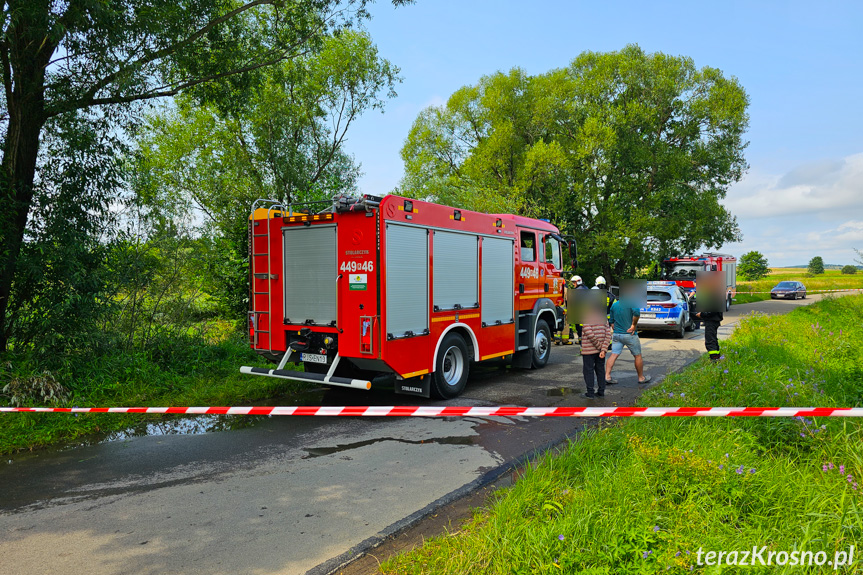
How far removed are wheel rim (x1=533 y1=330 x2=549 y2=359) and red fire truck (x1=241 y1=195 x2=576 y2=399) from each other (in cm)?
121

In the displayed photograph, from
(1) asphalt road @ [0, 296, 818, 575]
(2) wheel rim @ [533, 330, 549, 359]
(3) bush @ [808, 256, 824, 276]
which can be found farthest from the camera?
(3) bush @ [808, 256, 824, 276]

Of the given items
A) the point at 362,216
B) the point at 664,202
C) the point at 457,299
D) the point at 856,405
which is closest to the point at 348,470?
the point at 362,216

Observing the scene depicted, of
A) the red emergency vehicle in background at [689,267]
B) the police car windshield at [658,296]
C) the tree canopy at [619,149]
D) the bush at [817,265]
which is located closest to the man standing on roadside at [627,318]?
the police car windshield at [658,296]

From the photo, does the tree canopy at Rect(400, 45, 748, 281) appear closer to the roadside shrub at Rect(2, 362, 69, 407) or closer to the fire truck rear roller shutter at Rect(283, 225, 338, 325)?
the fire truck rear roller shutter at Rect(283, 225, 338, 325)

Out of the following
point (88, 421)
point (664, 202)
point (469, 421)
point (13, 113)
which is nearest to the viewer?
point (88, 421)

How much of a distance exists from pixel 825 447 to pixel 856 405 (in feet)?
4.92

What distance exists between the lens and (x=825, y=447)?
4648 millimetres

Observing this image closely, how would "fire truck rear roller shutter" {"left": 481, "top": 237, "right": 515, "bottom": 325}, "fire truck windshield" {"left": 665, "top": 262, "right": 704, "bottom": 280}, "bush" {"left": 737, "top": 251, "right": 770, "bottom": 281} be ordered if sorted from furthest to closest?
"bush" {"left": 737, "top": 251, "right": 770, "bottom": 281}
"fire truck windshield" {"left": 665, "top": 262, "right": 704, "bottom": 280}
"fire truck rear roller shutter" {"left": 481, "top": 237, "right": 515, "bottom": 325}

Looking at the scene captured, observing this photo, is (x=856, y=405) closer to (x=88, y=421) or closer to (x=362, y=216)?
(x=362, y=216)

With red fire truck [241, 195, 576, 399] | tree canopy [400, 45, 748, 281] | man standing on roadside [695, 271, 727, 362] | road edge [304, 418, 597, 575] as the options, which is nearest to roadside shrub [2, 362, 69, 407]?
red fire truck [241, 195, 576, 399]

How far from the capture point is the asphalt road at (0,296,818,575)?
3678 mm

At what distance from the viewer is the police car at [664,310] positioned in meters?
16.5

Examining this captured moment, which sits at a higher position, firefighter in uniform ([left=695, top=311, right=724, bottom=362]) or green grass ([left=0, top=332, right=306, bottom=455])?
firefighter in uniform ([left=695, top=311, right=724, bottom=362])

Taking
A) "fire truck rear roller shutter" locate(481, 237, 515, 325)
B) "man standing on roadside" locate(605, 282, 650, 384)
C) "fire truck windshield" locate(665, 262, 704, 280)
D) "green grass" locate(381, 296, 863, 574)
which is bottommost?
"green grass" locate(381, 296, 863, 574)
